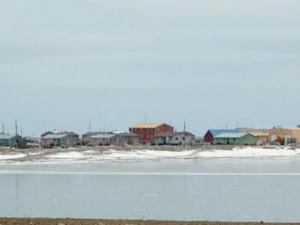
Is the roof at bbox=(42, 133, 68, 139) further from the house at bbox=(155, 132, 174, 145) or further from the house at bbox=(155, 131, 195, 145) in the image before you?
the house at bbox=(155, 131, 195, 145)

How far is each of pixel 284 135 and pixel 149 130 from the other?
2798cm

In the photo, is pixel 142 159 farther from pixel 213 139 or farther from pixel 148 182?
pixel 213 139

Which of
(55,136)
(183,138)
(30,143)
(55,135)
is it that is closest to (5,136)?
(30,143)

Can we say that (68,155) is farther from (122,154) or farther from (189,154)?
(189,154)

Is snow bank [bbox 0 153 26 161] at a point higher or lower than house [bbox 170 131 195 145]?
lower

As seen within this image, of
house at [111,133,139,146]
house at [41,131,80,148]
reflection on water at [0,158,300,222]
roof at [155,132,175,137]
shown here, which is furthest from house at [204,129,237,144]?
reflection on water at [0,158,300,222]

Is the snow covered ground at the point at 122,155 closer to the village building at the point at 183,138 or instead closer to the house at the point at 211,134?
the village building at the point at 183,138

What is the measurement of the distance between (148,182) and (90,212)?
49.8 feet

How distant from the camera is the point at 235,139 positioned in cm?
12356

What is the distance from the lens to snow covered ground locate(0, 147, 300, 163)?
2889 inches

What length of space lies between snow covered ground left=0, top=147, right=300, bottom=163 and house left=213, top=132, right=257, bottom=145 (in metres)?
24.4

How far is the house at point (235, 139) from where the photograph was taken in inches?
4801

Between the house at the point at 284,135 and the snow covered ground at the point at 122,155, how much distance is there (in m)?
39.4

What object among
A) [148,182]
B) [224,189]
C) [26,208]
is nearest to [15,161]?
[148,182]
